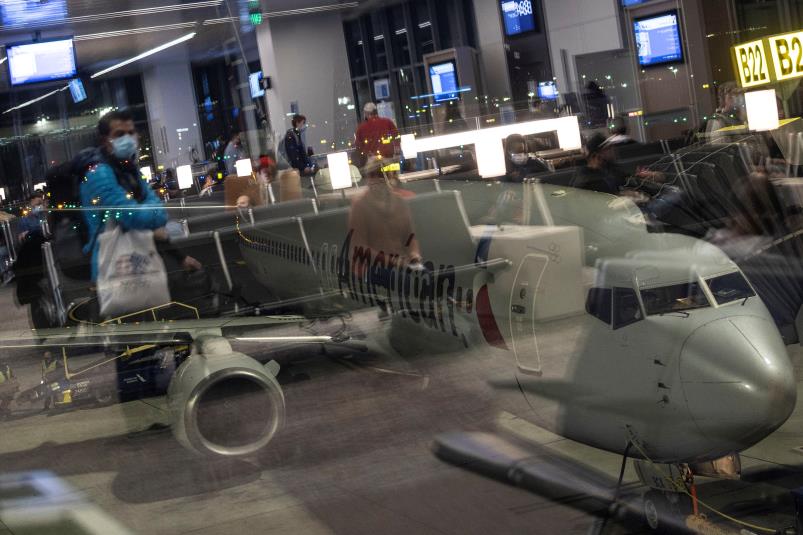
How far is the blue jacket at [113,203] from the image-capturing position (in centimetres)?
234

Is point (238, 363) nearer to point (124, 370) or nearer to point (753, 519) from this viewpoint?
point (124, 370)

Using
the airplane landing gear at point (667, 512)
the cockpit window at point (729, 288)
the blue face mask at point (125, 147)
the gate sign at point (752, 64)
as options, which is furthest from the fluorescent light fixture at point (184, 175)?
the gate sign at point (752, 64)

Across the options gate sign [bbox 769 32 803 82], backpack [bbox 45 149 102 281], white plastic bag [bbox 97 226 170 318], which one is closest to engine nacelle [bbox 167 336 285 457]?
white plastic bag [bbox 97 226 170 318]

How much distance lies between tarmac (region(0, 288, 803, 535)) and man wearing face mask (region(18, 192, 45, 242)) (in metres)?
0.50

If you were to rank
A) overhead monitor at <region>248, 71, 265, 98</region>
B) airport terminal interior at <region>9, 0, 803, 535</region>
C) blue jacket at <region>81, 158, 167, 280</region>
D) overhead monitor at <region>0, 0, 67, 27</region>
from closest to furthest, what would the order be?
overhead monitor at <region>0, 0, 67, 27</region> → airport terminal interior at <region>9, 0, 803, 535</region> → overhead monitor at <region>248, 71, 265, 98</region> → blue jacket at <region>81, 158, 167, 280</region>

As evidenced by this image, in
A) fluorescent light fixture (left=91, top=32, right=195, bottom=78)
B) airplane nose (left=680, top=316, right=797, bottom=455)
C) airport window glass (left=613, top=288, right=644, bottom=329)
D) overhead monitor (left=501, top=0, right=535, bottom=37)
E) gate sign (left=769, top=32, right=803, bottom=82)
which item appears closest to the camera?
airplane nose (left=680, top=316, right=797, bottom=455)

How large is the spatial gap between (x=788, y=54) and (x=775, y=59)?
0.16ft

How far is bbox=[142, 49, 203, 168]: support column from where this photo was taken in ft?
7.13

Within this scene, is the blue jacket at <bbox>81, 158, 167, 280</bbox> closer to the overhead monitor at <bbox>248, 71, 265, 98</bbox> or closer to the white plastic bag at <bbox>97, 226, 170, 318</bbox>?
the white plastic bag at <bbox>97, 226, 170, 318</bbox>

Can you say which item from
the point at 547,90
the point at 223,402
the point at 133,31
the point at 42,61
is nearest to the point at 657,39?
the point at 547,90

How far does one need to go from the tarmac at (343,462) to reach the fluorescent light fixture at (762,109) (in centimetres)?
88

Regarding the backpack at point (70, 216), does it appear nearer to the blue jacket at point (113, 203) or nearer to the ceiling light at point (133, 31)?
the blue jacket at point (113, 203)

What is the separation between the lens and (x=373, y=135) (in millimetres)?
2551

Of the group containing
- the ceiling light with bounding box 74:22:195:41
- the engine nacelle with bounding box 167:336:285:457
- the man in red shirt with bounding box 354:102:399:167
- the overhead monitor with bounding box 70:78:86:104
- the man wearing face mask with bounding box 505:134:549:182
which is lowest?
the engine nacelle with bounding box 167:336:285:457
